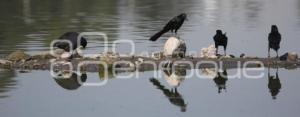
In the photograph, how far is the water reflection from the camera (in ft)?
72.6

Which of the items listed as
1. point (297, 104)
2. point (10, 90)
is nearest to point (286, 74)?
point (297, 104)

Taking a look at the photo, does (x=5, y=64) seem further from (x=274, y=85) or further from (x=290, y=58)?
(x=290, y=58)

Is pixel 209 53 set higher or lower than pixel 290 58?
higher

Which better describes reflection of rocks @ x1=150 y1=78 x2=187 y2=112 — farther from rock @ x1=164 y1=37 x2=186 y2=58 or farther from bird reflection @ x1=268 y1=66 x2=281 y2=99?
rock @ x1=164 y1=37 x2=186 y2=58

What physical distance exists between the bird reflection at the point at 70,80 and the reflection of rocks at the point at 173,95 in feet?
7.86

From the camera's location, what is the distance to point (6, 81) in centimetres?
2359

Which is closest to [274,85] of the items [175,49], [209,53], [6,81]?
[209,53]

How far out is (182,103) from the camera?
66.4 ft

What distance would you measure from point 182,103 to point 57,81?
18.0 feet

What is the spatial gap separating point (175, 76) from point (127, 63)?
2078mm

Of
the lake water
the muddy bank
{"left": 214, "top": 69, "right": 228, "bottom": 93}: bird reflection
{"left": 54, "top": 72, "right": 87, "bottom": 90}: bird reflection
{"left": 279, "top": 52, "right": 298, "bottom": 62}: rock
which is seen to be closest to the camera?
the lake water

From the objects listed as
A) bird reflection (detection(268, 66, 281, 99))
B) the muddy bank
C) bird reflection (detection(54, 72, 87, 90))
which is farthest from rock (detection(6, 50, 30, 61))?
bird reflection (detection(268, 66, 281, 99))

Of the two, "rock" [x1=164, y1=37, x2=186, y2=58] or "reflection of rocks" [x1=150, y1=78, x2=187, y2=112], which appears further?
"rock" [x1=164, y1=37, x2=186, y2=58]

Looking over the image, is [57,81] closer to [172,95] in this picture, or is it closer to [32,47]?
[172,95]
